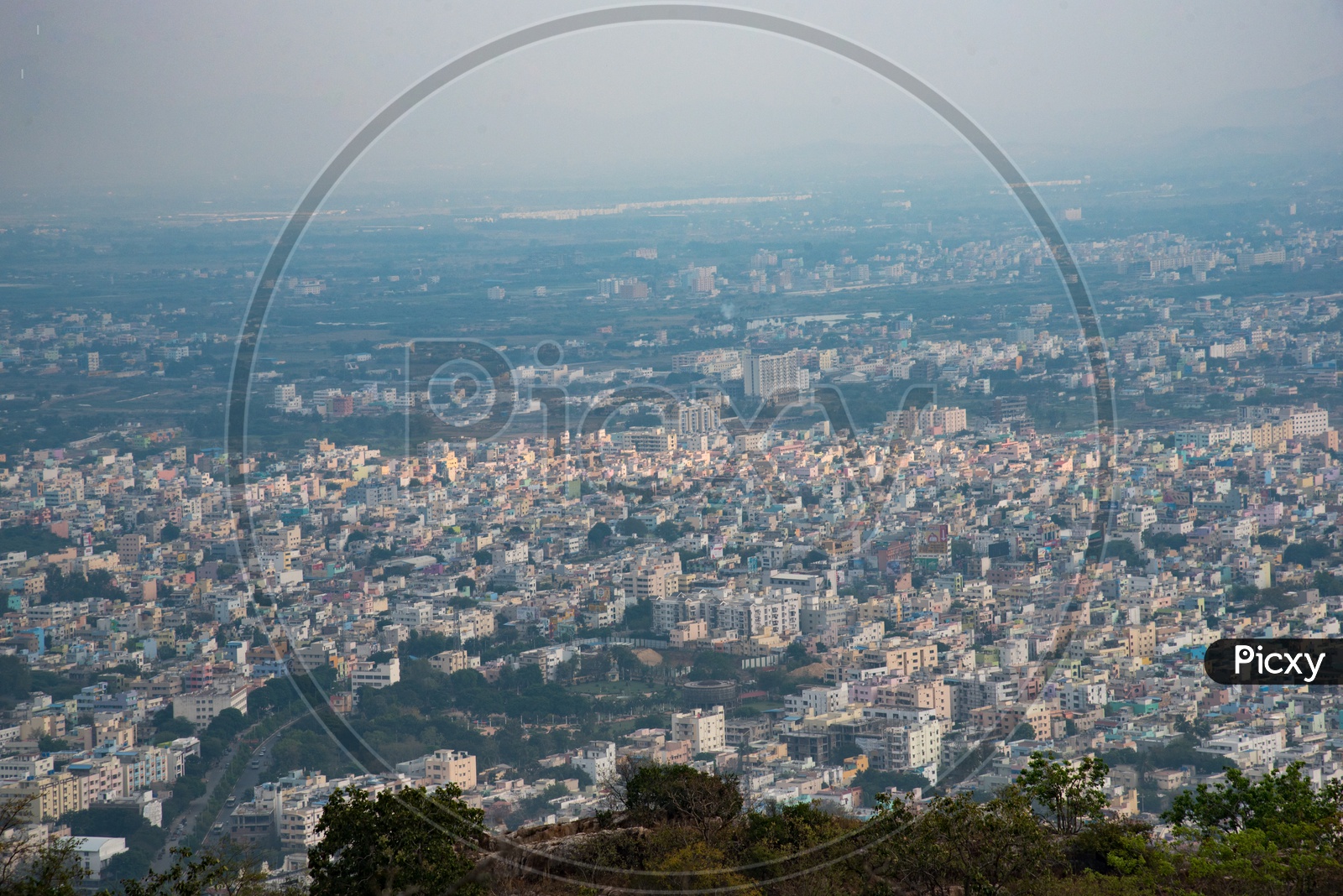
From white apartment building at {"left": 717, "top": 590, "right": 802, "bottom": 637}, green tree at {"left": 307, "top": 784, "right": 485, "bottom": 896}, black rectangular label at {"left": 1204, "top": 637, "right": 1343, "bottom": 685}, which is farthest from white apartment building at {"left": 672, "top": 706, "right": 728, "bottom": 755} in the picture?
green tree at {"left": 307, "top": 784, "right": 485, "bottom": 896}

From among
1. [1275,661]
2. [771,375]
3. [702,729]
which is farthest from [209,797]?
[771,375]

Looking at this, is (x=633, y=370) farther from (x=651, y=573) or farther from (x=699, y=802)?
(x=699, y=802)

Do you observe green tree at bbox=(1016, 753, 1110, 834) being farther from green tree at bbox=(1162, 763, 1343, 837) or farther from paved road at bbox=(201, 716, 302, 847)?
paved road at bbox=(201, 716, 302, 847)

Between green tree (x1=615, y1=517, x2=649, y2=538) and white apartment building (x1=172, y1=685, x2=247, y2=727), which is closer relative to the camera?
white apartment building (x1=172, y1=685, x2=247, y2=727)

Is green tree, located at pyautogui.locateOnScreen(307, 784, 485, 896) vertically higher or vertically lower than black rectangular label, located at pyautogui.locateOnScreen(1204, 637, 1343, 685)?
higher

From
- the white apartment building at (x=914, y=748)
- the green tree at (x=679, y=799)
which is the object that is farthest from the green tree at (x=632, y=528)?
the green tree at (x=679, y=799)

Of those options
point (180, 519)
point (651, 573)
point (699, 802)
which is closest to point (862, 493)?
point (651, 573)

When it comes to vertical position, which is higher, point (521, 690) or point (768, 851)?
point (768, 851)
